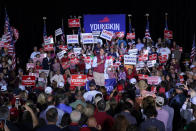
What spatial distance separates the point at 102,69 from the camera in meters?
12.7

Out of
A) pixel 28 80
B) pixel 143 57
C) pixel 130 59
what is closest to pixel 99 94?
pixel 28 80

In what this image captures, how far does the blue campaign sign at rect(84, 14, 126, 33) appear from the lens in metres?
17.4

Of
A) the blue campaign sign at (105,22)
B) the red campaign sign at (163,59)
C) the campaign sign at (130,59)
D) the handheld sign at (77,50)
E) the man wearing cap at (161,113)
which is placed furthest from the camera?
the blue campaign sign at (105,22)

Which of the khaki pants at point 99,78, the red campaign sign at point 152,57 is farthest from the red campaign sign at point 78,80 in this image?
the red campaign sign at point 152,57

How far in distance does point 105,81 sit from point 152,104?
6832 millimetres

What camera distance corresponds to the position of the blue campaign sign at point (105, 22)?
1739 centimetres

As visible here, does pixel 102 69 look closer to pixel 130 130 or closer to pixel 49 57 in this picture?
pixel 49 57

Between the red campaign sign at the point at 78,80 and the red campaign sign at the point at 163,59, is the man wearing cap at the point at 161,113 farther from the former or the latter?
the red campaign sign at the point at 163,59

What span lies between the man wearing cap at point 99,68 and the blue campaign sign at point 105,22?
4.79m

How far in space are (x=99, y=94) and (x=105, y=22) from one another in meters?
10.8

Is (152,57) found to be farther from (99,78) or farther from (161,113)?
(161,113)

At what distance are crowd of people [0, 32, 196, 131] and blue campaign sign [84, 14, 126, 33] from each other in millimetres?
Answer: 979

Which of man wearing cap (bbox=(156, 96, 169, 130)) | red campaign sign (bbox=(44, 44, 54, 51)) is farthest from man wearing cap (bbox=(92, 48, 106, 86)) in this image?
man wearing cap (bbox=(156, 96, 169, 130))

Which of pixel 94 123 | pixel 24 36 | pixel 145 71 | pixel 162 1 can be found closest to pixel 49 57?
pixel 145 71
